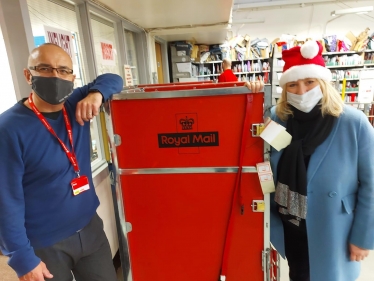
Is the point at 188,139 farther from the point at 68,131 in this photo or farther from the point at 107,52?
the point at 107,52

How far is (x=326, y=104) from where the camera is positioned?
1.19m

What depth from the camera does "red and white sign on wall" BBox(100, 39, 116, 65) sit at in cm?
266

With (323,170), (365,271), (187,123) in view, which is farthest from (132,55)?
(365,271)

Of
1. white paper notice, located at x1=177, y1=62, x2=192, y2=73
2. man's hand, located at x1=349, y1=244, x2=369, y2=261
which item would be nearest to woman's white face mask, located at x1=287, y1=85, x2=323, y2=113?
man's hand, located at x1=349, y1=244, x2=369, y2=261

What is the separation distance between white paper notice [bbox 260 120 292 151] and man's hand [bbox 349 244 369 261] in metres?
0.63

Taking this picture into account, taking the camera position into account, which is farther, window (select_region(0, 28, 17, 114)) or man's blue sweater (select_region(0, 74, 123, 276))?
window (select_region(0, 28, 17, 114))

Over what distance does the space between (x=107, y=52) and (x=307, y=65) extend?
7.09 ft

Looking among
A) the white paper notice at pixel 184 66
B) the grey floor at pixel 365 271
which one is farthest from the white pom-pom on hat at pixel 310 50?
the white paper notice at pixel 184 66

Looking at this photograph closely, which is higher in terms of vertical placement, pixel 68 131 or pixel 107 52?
pixel 107 52

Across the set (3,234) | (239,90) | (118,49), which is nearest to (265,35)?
(118,49)

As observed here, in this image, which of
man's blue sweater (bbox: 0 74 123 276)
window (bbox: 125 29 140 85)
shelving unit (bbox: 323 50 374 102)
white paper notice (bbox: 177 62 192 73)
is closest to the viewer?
man's blue sweater (bbox: 0 74 123 276)

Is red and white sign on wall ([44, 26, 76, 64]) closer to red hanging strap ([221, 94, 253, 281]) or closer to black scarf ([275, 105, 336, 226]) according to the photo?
red hanging strap ([221, 94, 253, 281])

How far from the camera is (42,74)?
1091mm

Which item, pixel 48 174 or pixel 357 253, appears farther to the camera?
pixel 357 253
